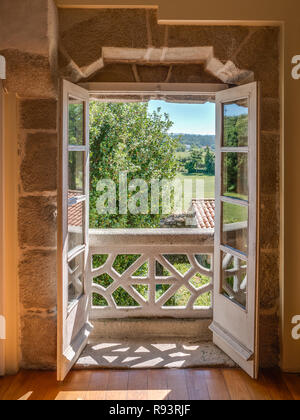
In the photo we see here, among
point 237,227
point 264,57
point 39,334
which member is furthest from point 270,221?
point 39,334

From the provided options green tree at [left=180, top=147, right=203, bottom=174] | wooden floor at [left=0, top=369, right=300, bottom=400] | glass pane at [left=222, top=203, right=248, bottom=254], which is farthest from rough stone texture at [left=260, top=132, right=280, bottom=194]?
green tree at [left=180, top=147, right=203, bottom=174]

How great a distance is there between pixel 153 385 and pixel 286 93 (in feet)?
7.09

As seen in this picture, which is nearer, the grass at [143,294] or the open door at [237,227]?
the open door at [237,227]

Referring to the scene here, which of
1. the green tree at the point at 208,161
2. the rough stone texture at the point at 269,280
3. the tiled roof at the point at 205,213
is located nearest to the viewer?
the rough stone texture at the point at 269,280

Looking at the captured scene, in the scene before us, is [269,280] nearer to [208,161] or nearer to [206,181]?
[208,161]

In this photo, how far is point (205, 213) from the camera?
660cm

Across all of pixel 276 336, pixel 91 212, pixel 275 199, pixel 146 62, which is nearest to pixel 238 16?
pixel 146 62

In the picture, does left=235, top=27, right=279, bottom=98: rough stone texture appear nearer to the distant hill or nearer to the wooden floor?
the wooden floor

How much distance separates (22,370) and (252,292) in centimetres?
169

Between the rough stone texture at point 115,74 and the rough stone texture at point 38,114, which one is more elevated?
the rough stone texture at point 115,74

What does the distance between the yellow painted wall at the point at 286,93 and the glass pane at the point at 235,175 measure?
10.7 inches

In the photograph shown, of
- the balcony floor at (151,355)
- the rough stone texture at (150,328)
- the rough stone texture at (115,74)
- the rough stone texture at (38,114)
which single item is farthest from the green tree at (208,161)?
the rough stone texture at (38,114)

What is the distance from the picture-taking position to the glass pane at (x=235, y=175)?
2943 millimetres

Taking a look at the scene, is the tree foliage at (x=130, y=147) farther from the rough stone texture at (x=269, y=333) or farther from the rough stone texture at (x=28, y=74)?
the rough stone texture at (x=269, y=333)
